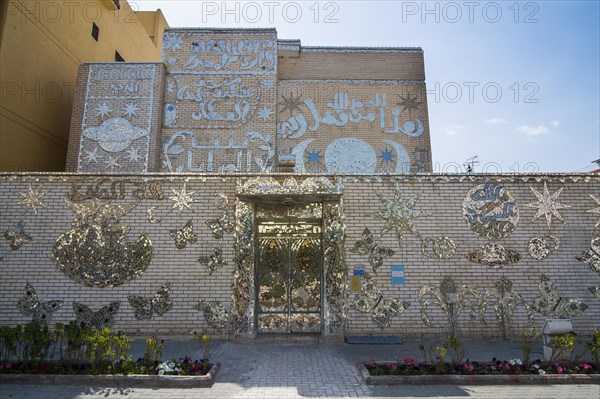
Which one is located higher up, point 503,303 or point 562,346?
point 503,303

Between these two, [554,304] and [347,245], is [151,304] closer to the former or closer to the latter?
[347,245]

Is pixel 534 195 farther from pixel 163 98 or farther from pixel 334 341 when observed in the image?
pixel 163 98

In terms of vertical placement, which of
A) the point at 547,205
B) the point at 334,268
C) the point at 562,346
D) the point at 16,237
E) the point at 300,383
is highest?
the point at 547,205

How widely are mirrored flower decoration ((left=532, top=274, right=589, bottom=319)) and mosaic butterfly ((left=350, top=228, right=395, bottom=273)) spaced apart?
312cm

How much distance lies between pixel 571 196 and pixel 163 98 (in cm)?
1155

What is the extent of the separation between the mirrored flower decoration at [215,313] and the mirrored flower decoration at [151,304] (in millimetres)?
622

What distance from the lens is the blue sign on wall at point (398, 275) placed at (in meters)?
7.85

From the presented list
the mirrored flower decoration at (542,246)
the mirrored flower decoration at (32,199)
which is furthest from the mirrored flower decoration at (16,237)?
the mirrored flower decoration at (542,246)

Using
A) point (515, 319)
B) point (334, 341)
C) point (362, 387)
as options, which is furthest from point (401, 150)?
point (362, 387)

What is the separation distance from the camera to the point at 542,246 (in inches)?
314

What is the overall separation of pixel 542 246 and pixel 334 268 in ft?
14.3

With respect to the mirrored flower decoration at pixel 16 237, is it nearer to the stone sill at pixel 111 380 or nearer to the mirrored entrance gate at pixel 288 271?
the stone sill at pixel 111 380

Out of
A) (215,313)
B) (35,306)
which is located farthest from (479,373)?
(35,306)

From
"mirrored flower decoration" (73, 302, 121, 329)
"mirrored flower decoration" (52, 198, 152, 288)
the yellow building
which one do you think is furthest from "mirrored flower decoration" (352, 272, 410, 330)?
the yellow building
